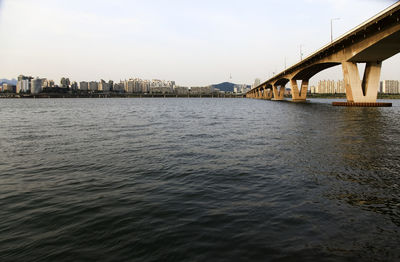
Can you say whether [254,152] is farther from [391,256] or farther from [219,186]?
[391,256]

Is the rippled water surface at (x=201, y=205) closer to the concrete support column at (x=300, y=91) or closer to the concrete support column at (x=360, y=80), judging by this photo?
the concrete support column at (x=360, y=80)

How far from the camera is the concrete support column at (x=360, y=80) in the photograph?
170 feet

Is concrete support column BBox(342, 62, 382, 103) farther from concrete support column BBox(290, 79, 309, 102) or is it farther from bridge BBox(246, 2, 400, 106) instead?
concrete support column BBox(290, 79, 309, 102)

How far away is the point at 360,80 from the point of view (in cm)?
5231

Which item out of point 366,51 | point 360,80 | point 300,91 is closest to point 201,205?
point 366,51

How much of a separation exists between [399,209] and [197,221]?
4.92 m

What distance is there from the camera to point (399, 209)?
630cm

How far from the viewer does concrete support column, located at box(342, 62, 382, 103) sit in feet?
170

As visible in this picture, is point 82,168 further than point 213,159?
No

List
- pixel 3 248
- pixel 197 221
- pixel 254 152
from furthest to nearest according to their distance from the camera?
pixel 254 152 → pixel 197 221 → pixel 3 248

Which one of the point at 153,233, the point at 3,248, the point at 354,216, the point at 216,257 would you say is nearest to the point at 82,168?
the point at 3,248

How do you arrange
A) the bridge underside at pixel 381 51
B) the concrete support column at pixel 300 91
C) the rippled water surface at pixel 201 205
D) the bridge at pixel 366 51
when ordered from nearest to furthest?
the rippled water surface at pixel 201 205 → the bridge at pixel 366 51 → the bridge underside at pixel 381 51 → the concrete support column at pixel 300 91

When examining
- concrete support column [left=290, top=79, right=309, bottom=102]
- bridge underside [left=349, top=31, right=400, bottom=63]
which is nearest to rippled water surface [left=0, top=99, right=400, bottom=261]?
bridge underside [left=349, top=31, right=400, bottom=63]

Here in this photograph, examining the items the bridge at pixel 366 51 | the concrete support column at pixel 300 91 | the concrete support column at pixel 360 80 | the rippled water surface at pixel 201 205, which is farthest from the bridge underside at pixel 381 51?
the concrete support column at pixel 300 91
